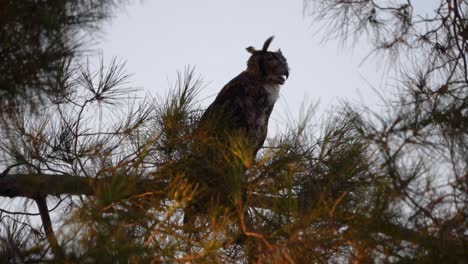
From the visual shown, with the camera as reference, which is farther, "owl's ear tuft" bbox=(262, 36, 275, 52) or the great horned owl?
"owl's ear tuft" bbox=(262, 36, 275, 52)

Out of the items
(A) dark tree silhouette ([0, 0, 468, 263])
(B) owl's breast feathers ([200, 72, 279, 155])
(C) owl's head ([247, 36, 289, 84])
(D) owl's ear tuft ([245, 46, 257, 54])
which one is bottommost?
(A) dark tree silhouette ([0, 0, 468, 263])

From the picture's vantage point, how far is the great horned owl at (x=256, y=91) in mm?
3117

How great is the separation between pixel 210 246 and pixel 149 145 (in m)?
0.58

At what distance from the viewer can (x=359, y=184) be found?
1.66 m

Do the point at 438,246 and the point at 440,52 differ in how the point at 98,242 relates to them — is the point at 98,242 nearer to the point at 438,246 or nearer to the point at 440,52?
the point at 438,246

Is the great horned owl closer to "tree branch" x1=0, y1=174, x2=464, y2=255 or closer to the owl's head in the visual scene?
the owl's head

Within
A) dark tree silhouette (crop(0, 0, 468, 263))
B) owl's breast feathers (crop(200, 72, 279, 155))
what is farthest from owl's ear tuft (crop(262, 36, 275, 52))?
dark tree silhouette (crop(0, 0, 468, 263))

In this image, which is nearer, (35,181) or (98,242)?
(98,242)

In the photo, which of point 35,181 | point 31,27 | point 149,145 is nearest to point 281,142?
point 149,145

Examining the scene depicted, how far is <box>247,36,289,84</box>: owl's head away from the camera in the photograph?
10.8 ft

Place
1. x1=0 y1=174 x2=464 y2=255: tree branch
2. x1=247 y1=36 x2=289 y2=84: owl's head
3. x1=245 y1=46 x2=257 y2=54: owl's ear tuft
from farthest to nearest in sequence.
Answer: x1=245 y1=46 x2=257 y2=54: owl's ear tuft < x1=247 y1=36 x2=289 y2=84: owl's head < x1=0 y1=174 x2=464 y2=255: tree branch

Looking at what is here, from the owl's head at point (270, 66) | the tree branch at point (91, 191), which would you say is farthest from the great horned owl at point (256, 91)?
the tree branch at point (91, 191)

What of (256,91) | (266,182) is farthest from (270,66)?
(266,182)

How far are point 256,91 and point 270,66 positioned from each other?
162 millimetres
